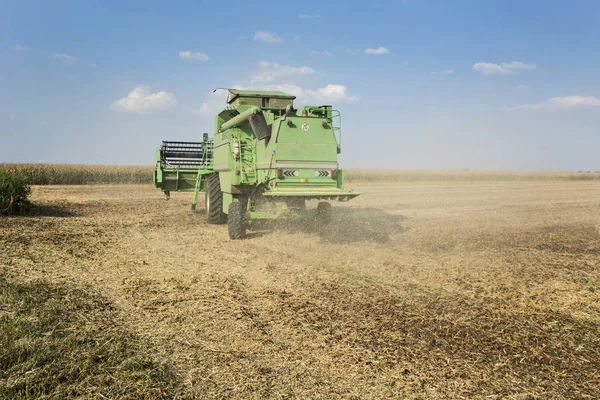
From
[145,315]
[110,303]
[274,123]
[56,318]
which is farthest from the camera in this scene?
[274,123]

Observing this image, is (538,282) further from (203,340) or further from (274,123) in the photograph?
(274,123)

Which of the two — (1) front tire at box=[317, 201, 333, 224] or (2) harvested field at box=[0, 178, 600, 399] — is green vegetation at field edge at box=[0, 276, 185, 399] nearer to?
(2) harvested field at box=[0, 178, 600, 399]

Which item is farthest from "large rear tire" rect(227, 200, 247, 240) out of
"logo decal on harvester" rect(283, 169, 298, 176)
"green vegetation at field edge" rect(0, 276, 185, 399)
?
"green vegetation at field edge" rect(0, 276, 185, 399)

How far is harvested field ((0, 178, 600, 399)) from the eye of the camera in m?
3.22

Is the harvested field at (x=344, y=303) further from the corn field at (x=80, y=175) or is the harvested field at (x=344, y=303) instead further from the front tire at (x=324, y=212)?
the corn field at (x=80, y=175)

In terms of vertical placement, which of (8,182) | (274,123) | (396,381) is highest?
(274,123)

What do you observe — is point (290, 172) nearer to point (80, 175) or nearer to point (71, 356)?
point (71, 356)

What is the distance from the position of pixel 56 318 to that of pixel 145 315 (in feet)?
2.65

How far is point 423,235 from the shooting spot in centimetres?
984

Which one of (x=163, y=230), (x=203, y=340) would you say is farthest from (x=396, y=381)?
(x=163, y=230)

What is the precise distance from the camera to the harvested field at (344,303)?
322 centimetres

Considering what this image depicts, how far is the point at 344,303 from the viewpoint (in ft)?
16.3

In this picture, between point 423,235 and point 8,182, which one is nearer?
point 423,235

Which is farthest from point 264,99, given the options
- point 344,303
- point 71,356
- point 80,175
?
point 80,175
